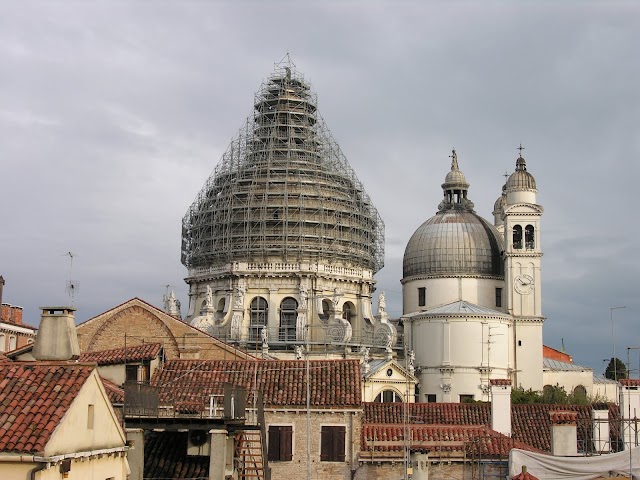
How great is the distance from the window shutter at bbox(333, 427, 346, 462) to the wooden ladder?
2.48 m

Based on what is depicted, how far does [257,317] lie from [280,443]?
45.8 meters

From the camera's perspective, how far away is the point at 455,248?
3484 inches

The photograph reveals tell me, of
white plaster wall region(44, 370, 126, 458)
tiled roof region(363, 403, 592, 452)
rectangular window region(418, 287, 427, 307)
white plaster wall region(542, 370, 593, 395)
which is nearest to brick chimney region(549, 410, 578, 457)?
tiled roof region(363, 403, 592, 452)

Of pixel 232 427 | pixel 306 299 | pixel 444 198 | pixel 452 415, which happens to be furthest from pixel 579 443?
pixel 444 198

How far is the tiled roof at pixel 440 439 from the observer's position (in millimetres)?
34812

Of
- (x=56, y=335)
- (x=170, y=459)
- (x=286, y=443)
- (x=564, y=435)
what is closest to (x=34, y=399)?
(x=56, y=335)

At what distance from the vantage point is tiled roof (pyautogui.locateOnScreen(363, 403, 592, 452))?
42312mm

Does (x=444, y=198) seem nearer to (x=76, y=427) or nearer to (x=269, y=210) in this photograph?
(x=269, y=210)

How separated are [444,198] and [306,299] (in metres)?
20.1

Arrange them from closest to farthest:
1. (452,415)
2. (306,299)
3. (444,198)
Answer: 1. (452,415)
2. (306,299)
3. (444,198)

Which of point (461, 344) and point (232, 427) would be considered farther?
point (461, 344)

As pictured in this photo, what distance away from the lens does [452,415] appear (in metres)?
44.8

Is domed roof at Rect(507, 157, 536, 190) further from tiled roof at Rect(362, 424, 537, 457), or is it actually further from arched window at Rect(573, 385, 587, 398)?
tiled roof at Rect(362, 424, 537, 457)

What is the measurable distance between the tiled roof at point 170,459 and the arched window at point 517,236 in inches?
2204
